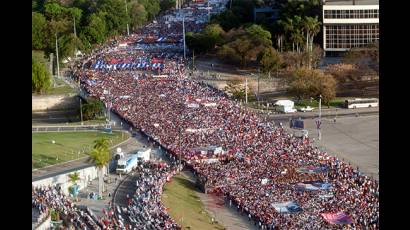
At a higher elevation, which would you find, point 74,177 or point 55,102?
point 55,102

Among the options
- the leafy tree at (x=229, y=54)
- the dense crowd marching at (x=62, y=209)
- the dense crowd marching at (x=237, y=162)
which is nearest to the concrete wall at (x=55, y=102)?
the dense crowd marching at (x=237, y=162)

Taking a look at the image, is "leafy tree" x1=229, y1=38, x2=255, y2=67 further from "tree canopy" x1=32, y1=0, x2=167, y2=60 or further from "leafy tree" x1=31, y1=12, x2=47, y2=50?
"leafy tree" x1=31, y1=12, x2=47, y2=50

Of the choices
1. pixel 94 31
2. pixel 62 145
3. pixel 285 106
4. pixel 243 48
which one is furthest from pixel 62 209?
pixel 94 31

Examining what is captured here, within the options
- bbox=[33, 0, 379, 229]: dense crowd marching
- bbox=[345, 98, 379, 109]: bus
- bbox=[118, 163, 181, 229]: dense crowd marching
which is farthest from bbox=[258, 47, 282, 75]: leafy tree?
bbox=[118, 163, 181, 229]: dense crowd marching

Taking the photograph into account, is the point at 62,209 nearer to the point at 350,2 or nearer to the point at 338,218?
the point at 338,218

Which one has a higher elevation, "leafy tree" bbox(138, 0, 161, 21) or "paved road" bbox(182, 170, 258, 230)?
"leafy tree" bbox(138, 0, 161, 21)

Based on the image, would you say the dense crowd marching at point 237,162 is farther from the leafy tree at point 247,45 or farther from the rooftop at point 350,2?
the rooftop at point 350,2

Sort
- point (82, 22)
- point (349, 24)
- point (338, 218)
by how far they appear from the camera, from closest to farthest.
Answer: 1. point (338, 218)
2. point (349, 24)
3. point (82, 22)
